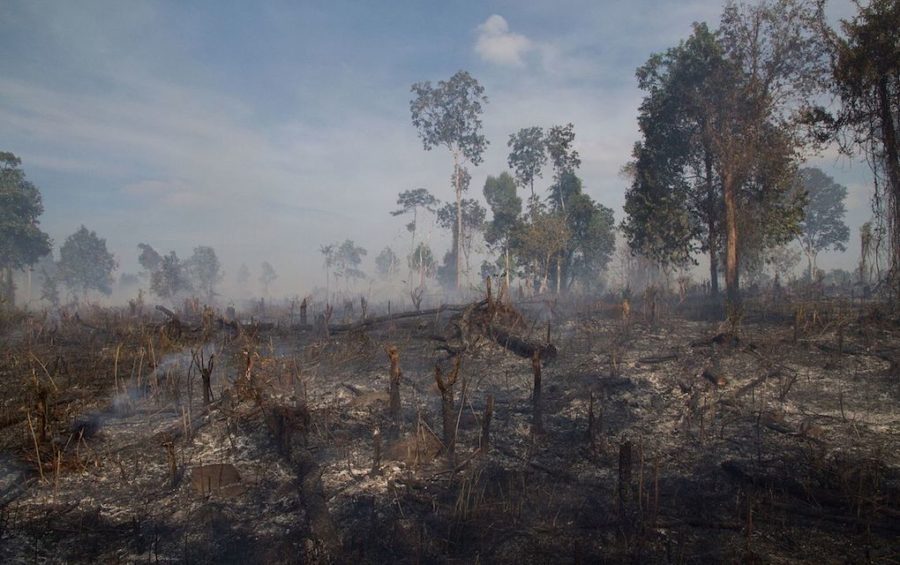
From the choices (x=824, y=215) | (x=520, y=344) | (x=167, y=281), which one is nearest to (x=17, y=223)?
(x=167, y=281)

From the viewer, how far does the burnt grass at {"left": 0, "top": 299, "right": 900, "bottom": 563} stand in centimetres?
459

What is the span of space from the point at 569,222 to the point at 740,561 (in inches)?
1115

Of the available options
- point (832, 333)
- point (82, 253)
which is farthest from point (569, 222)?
point (82, 253)

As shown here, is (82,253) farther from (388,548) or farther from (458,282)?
(388,548)


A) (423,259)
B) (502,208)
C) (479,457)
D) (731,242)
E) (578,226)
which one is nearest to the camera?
(479,457)

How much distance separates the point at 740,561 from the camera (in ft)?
13.4

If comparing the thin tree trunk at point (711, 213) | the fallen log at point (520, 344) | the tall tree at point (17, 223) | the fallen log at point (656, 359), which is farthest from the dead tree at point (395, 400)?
the tall tree at point (17, 223)

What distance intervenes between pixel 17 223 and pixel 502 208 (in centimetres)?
3282

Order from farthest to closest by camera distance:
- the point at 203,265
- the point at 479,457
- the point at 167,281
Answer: the point at 203,265
the point at 167,281
the point at 479,457

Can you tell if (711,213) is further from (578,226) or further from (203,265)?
(203,265)

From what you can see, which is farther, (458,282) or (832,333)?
(458,282)

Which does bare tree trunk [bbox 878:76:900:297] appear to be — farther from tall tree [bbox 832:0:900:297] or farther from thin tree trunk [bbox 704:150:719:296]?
thin tree trunk [bbox 704:150:719:296]

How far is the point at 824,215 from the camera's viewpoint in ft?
139

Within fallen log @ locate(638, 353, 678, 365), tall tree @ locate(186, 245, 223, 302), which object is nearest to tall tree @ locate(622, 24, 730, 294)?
fallen log @ locate(638, 353, 678, 365)
